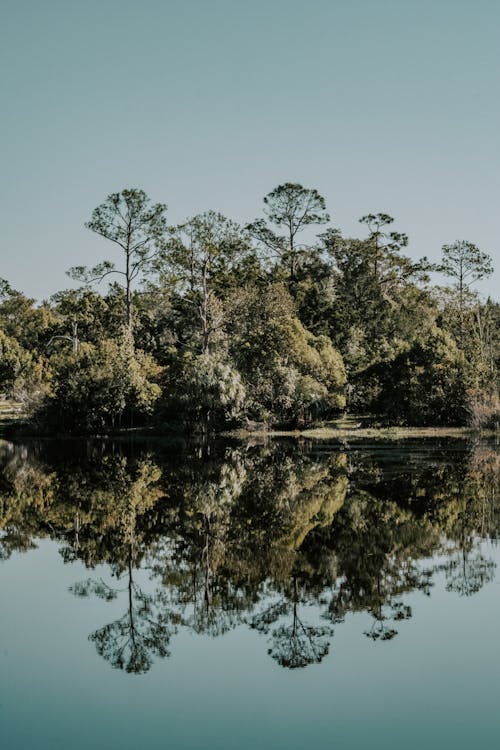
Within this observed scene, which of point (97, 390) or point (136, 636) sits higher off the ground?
point (97, 390)

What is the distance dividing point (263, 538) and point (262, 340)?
29654 millimetres

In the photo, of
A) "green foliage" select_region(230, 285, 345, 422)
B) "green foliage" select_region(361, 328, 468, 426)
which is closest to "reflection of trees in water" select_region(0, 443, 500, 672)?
"green foliage" select_region(230, 285, 345, 422)

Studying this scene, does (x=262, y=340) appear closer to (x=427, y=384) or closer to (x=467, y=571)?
(x=427, y=384)

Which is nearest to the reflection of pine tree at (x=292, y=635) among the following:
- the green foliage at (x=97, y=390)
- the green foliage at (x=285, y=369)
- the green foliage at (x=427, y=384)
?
the green foliage at (x=285, y=369)

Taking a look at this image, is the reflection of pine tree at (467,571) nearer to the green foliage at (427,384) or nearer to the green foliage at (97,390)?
the green foliage at (427,384)

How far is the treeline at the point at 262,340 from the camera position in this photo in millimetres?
40938

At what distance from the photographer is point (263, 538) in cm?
1356

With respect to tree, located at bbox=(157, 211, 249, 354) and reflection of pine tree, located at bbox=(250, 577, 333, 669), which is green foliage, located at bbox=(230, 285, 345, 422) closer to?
tree, located at bbox=(157, 211, 249, 354)

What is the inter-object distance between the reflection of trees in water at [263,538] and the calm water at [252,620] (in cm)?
5

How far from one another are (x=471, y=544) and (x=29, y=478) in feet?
48.1

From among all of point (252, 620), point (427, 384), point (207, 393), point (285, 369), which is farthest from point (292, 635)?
point (427, 384)

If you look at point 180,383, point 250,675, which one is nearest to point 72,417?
point 180,383

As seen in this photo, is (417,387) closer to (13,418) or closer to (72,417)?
(72,417)

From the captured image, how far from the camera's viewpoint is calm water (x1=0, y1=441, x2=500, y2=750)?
6594 mm
